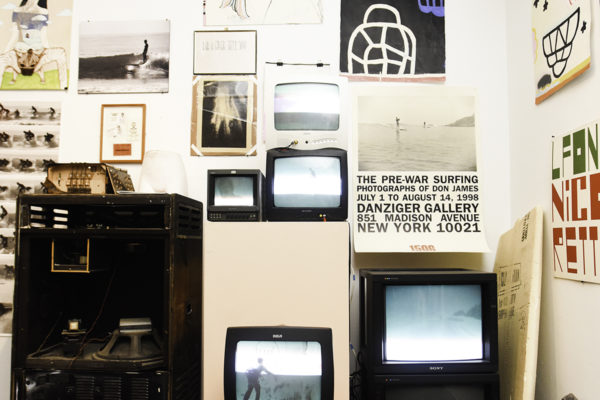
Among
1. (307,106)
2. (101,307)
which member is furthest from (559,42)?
(101,307)

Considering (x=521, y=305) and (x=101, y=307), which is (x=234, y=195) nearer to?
(x=101, y=307)

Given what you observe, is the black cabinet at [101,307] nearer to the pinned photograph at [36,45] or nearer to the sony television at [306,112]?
the sony television at [306,112]

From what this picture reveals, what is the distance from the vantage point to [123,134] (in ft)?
7.11

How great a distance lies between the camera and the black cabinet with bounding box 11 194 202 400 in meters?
1.52

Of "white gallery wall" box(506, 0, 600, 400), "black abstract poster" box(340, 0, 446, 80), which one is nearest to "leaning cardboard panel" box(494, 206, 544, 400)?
"white gallery wall" box(506, 0, 600, 400)

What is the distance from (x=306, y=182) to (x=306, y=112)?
1.01ft

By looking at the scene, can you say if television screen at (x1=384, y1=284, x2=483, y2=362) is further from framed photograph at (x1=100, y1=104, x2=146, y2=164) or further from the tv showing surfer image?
framed photograph at (x1=100, y1=104, x2=146, y2=164)

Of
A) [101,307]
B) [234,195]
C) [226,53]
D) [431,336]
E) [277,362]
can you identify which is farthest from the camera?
[226,53]

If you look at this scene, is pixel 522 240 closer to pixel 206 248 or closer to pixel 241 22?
pixel 206 248

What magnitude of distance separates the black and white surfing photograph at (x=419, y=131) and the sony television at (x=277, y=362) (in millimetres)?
944

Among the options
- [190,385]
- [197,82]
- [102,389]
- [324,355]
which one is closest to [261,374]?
[324,355]

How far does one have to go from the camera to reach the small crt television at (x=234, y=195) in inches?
67.3

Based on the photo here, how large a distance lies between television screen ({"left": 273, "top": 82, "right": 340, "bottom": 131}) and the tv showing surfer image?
0.90 meters

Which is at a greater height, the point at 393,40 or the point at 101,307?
the point at 393,40
